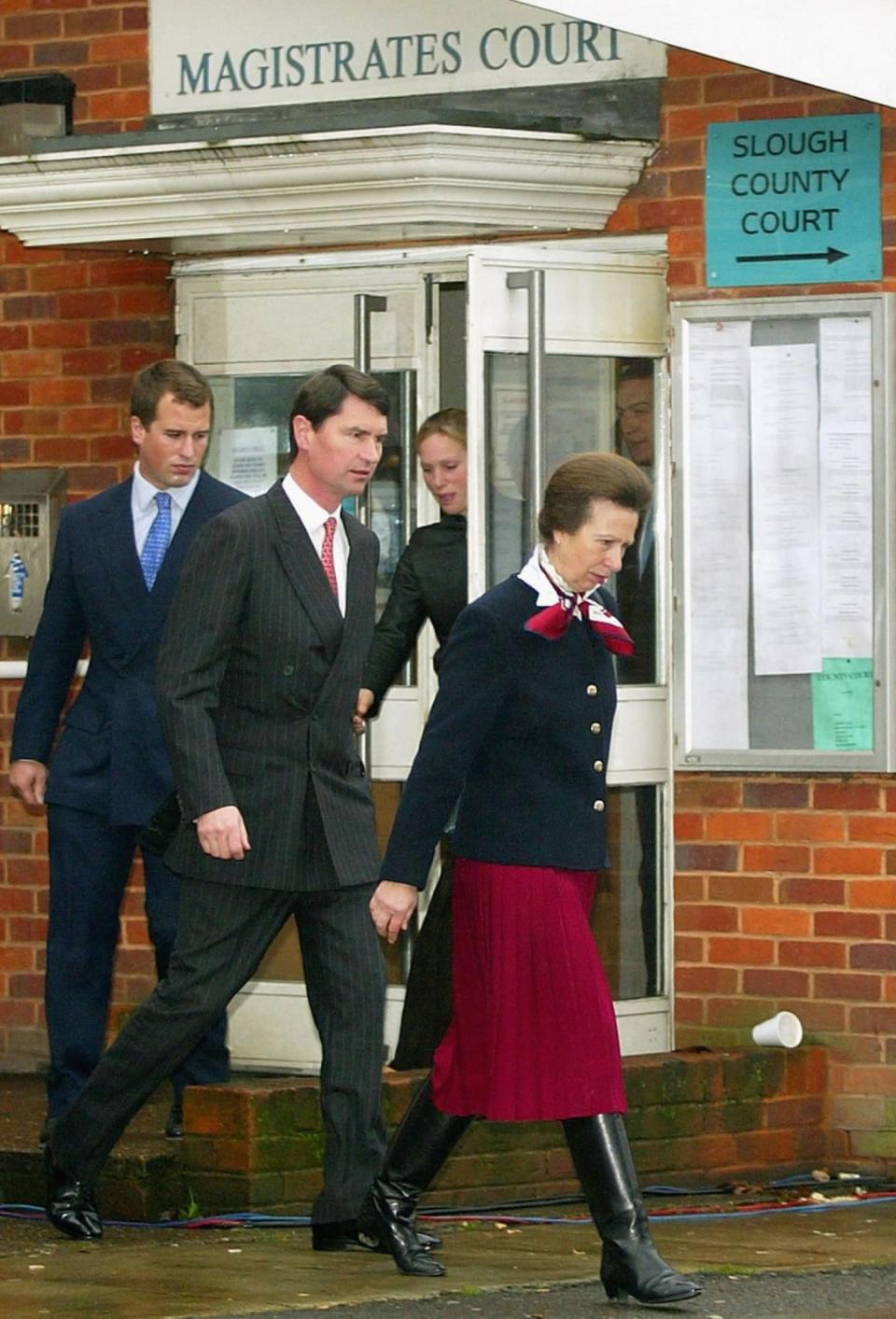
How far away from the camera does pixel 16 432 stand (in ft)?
Answer: 29.1

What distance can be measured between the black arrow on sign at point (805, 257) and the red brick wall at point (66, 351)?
195 centimetres

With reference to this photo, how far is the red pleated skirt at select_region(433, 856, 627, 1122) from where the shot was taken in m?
5.68

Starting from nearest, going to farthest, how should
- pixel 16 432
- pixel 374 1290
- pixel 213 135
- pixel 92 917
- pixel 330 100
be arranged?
pixel 374 1290
pixel 92 917
pixel 213 135
pixel 330 100
pixel 16 432

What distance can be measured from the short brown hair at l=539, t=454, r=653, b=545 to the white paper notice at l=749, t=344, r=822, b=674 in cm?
214

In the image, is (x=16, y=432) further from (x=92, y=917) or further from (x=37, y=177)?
(x=92, y=917)

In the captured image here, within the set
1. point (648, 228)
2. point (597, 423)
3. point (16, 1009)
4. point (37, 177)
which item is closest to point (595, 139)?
point (648, 228)

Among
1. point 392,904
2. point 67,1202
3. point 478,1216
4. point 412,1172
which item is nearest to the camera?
point 392,904

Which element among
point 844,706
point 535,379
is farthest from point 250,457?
point 844,706

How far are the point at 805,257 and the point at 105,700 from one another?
2429 millimetres

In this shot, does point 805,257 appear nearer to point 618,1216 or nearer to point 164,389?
point 164,389

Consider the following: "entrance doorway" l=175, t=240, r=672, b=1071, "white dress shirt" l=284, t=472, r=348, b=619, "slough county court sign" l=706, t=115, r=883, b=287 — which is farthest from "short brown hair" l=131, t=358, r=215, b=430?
"slough county court sign" l=706, t=115, r=883, b=287

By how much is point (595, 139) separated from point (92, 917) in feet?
8.73

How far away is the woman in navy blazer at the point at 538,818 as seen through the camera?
570 centimetres

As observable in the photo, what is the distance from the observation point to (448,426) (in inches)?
302
